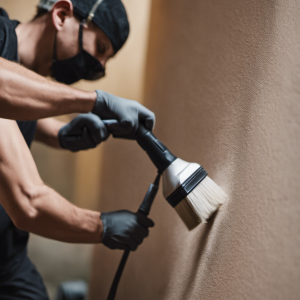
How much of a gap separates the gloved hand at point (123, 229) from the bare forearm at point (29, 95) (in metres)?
0.32

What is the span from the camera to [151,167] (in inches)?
41.9

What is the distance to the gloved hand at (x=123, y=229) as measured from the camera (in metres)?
0.76

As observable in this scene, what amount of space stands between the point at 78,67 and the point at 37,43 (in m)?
0.18

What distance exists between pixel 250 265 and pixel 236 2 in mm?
599

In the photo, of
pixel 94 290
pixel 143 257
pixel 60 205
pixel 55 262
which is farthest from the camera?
pixel 55 262

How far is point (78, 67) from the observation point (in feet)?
3.50

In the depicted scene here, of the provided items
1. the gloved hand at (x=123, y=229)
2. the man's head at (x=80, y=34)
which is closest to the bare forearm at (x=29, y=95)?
the gloved hand at (x=123, y=229)

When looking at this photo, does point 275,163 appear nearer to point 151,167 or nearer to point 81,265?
point 151,167

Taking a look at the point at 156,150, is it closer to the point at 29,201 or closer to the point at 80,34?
the point at 29,201

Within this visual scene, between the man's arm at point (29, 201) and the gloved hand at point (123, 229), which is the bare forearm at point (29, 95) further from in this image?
the gloved hand at point (123, 229)

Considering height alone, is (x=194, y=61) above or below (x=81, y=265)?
above

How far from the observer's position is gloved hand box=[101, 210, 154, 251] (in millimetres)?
761

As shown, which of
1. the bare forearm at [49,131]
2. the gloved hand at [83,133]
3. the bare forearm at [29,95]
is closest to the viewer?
the bare forearm at [29,95]

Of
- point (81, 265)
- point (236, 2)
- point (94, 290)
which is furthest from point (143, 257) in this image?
point (81, 265)
